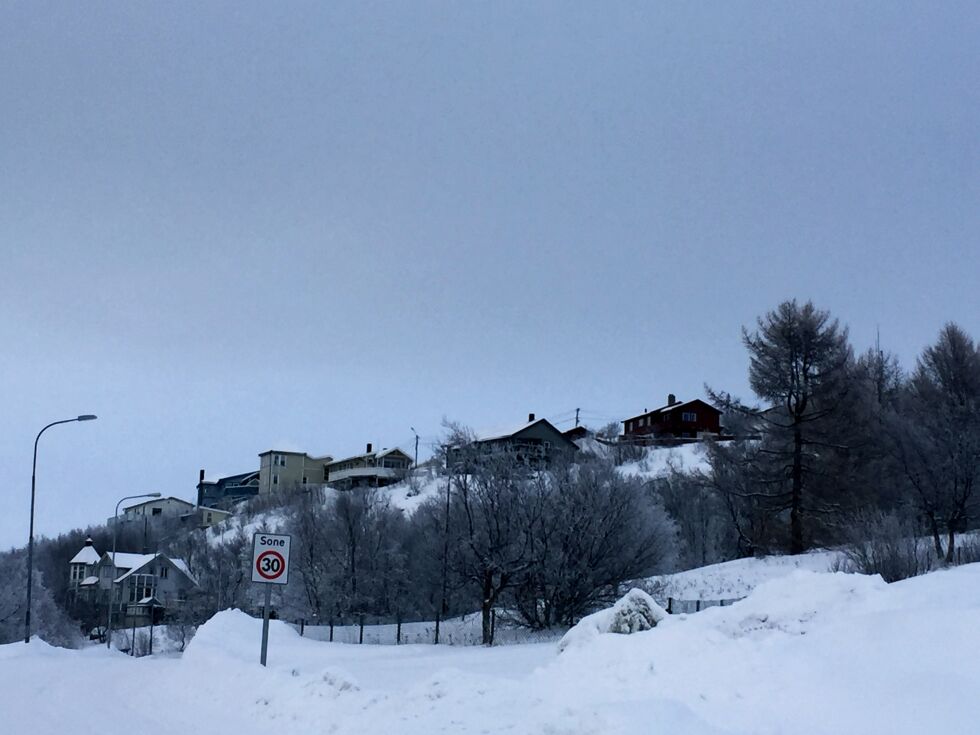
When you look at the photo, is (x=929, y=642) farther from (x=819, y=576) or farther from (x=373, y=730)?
(x=373, y=730)

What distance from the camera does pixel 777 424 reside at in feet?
151

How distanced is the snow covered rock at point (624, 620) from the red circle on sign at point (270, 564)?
523 cm

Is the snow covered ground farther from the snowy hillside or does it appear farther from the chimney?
the chimney

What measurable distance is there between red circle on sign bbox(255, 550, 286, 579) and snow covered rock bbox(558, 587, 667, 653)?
206 inches

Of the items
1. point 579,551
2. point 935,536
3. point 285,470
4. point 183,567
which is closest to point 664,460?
point 183,567

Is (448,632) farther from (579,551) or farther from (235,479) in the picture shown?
(235,479)

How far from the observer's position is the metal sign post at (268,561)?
640 inches

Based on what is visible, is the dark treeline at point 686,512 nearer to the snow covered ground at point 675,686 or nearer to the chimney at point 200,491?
the snow covered ground at point 675,686

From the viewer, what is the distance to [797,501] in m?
43.9

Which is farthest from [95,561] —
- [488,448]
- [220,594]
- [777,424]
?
[777,424]

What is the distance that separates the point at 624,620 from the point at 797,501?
30.0 meters

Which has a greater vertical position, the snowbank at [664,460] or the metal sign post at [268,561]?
the snowbank at [664,460]

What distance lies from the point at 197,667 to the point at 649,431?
91.8 metres

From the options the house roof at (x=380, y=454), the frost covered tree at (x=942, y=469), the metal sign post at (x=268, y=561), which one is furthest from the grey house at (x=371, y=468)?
the metal sign post at (x=268, y=561)
